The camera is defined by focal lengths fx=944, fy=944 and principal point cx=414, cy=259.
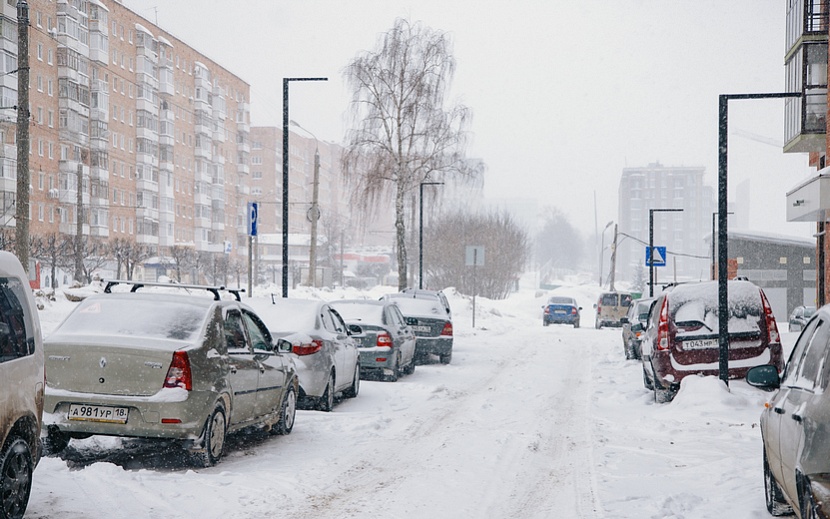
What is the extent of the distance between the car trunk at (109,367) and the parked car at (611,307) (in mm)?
Result: 39265

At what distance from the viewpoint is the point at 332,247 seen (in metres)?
108

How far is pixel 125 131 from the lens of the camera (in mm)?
74750

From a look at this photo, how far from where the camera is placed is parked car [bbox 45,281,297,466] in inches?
315

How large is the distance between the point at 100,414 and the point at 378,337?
9.12 metres

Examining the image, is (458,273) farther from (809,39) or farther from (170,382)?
(170,382)

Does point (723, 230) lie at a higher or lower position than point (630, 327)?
higher

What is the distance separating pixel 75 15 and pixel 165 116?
18.9m

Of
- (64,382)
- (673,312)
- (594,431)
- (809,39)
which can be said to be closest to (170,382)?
(64,382)

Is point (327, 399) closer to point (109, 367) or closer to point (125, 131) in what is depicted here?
point (109, 367)

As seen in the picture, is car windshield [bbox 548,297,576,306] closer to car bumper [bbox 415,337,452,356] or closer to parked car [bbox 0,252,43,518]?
car bumper [bbox 415,337,452,356]

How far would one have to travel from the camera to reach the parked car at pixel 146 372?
801 centimetres

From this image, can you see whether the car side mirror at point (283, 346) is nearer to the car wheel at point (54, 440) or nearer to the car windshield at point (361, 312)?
the car wheel at point (54, 440)

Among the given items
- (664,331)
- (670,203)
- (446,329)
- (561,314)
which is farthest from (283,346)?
(670,203)

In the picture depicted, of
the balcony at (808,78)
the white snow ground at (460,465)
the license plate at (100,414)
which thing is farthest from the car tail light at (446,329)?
the license plate at (100,414)
